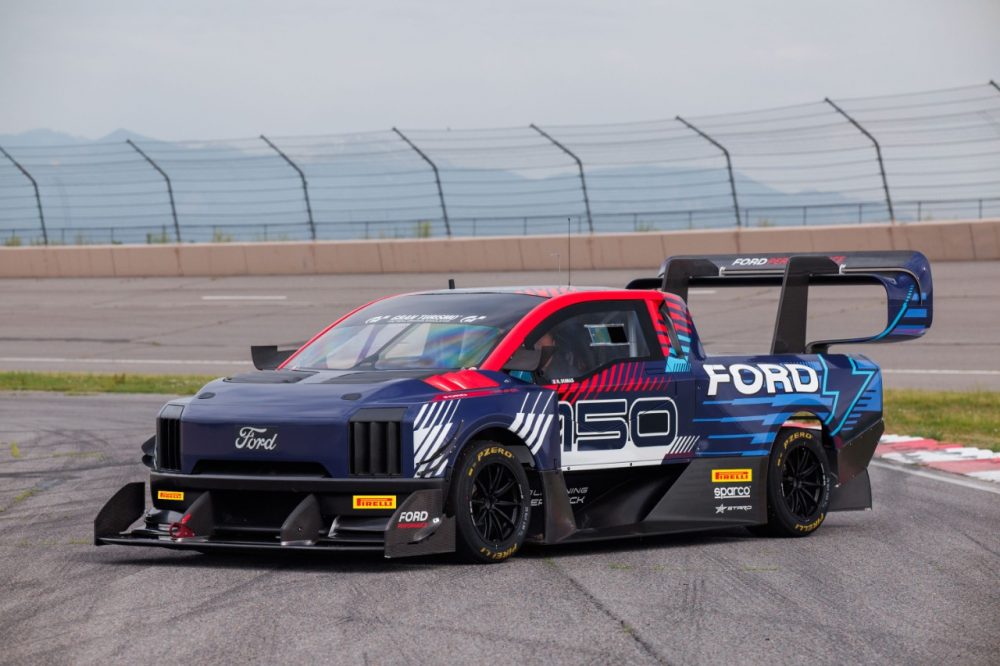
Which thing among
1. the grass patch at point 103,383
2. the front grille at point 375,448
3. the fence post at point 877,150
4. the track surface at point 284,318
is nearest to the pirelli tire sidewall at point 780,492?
the front grille at point 375,448

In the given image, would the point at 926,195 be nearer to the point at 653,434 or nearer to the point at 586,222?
the point at 586,222

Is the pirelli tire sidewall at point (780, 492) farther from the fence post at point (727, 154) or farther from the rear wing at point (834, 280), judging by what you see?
the fence post at point (727, 154)

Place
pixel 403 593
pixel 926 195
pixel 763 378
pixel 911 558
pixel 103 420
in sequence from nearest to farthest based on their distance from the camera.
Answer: pixel 403 593, pixel 911 558, pixel 763 378, pixel 103 420, pixel 926 195

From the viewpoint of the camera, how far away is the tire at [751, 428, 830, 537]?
9180mm

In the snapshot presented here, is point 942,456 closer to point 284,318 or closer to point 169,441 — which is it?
point 169,441

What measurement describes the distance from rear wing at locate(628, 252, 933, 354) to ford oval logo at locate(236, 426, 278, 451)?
3.86 m

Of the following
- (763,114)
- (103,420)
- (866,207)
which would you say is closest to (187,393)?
(103,420)

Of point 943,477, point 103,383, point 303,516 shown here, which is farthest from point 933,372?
point 303,516

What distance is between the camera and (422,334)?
8547mm

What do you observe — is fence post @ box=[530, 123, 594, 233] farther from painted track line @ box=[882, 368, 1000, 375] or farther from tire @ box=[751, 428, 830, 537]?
tire @ box=[751, 428, 830, 537]

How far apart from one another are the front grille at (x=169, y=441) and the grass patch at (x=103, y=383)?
11.4 meters

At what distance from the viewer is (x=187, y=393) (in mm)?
19016

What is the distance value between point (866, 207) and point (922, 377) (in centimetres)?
1217

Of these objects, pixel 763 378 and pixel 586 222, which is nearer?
pixel 763 378
